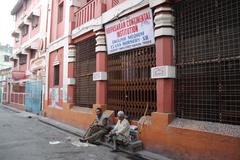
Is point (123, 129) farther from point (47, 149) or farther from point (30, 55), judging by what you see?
point (30, 55)

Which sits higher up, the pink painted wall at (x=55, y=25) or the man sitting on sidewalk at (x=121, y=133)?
the pink painted wall at (x=55, y=25)

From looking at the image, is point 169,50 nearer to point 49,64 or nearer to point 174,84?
point 174,84

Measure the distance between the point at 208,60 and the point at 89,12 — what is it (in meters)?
6.80

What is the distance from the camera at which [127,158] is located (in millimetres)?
7148

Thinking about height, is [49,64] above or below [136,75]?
above

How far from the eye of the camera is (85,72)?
12172mm

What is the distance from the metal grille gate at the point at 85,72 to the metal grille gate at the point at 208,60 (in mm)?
5018

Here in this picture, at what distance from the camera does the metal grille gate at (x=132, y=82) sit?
26.6 ft

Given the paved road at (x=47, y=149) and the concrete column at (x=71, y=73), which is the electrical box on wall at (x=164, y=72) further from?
the concrete column at (x=71, y=73)

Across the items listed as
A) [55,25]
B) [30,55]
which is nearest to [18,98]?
[30,55]

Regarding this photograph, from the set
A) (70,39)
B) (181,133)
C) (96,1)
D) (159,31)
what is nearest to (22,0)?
(70,39)

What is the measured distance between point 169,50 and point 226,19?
64.0 inches

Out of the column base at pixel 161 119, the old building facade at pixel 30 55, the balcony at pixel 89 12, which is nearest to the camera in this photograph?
the column base at pixel 161 119

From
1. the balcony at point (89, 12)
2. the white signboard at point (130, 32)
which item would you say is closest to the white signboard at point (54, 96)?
the balcony at point (89, 12)
